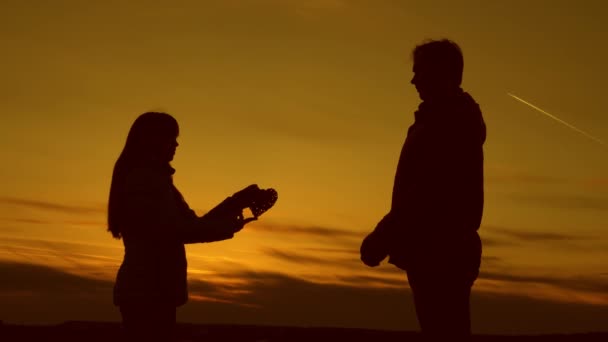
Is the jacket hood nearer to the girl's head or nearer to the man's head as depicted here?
the man's head

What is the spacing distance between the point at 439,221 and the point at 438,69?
0.80 meters

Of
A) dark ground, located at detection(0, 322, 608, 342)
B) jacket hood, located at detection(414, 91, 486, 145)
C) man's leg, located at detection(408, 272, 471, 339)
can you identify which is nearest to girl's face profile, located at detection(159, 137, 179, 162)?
jacket hood, located at detection(414, 91, 486, 145)

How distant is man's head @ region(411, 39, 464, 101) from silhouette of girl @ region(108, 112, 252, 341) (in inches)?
49.9

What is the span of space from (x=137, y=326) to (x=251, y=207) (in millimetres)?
993

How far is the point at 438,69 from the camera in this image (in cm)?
403

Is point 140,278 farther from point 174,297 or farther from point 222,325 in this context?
point 222,325

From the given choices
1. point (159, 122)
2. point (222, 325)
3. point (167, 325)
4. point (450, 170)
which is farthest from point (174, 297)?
point (222, 325)

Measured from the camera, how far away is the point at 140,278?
4.07 m

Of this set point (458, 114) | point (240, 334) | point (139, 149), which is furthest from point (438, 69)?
point (240, 334)

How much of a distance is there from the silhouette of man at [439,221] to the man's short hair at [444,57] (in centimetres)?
21

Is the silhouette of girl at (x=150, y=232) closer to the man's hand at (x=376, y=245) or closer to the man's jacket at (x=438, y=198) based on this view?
the man's hand at (x=376, y=245)

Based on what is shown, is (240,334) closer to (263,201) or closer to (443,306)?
(263,201)

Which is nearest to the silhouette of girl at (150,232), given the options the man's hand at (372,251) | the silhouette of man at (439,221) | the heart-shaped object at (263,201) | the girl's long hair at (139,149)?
the girl's long hair at (139,149)

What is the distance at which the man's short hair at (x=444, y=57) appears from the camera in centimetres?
403
